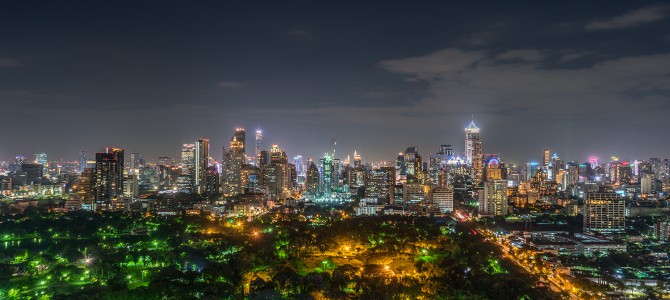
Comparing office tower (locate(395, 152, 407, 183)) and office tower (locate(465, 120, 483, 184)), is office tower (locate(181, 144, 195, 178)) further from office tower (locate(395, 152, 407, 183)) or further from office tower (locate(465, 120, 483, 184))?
office tower (locate(465, 120, 483, 184))

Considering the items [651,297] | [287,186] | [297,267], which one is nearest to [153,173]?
[287,186]

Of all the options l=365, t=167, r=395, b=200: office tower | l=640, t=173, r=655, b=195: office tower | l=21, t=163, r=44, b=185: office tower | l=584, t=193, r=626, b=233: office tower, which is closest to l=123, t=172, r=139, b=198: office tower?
l=21, t=163, r=44, b=185: office tower

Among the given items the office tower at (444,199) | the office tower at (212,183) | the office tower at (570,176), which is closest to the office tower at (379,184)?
the office tower at (444,199)

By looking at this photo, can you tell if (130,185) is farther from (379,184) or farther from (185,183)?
(379,184)

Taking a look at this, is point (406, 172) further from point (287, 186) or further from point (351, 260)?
point (351, 260)

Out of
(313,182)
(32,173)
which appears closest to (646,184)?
(313,182)

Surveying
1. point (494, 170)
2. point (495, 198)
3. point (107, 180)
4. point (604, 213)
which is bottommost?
point (604, 213)

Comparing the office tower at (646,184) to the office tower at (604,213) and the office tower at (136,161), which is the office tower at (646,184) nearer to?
the office tower at (604,213)
